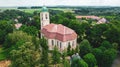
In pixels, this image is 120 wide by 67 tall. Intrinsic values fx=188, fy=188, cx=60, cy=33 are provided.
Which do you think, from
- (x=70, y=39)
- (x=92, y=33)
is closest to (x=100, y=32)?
(x=92, y=33)

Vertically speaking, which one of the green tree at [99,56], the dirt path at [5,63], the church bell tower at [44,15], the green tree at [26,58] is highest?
the church bell tower at [44,15]

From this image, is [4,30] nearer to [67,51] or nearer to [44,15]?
[44,15]

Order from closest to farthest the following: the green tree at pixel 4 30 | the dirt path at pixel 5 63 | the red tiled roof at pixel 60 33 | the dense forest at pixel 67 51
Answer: the dense forest at pixel 67 51 < the dirt path at pixel 5 63 < the red tiled roof at pixel 60 33 < the green tree at pixel 4 30

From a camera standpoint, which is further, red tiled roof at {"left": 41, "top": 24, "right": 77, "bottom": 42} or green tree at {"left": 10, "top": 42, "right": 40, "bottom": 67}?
red tiled roof at {"left": 41, "top": 24, "right": 77, "bottom": 42}

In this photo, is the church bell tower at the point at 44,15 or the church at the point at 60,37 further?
the church bell tower at the point at 44,15

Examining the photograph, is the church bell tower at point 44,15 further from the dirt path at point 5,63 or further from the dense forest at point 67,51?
the dirt path at point 5,63

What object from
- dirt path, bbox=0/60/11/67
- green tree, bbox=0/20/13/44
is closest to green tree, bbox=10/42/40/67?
dirt path, bbox=0/60/11/67

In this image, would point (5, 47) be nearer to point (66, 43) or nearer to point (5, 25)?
point (5, 25)

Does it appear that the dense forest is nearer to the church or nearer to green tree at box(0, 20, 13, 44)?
green tree at box(0, 20, 13, 44)

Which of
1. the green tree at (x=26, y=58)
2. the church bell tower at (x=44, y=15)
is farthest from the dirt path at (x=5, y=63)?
the church bell tower at (x=44, y=15)
